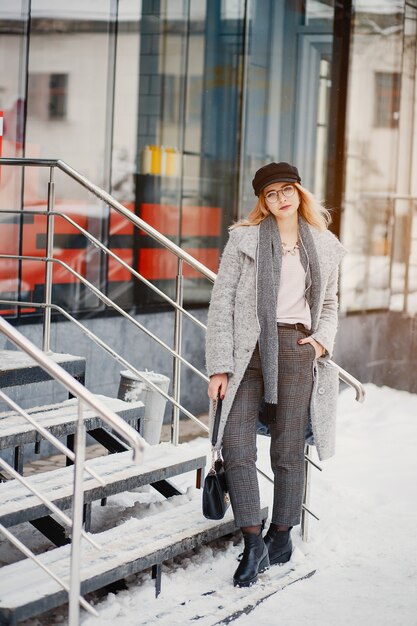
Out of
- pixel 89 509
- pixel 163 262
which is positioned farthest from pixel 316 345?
pixel 163 262

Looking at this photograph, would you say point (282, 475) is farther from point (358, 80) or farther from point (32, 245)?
point (358, 80)

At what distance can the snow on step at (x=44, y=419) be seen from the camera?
4.80 meters

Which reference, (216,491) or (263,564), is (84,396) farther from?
(263,564)

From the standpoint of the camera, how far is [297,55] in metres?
10.3

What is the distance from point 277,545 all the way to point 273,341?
3.29 ft

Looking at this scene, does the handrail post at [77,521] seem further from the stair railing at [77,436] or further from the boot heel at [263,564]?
the boot heel at [263,564]

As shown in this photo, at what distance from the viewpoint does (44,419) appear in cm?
512

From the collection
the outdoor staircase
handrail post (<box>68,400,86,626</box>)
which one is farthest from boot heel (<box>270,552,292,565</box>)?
handrail post (<box>68,400,86,626</box>)

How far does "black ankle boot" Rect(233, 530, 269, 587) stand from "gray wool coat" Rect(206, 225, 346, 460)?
1.49ft

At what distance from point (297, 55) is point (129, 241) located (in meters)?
2.89

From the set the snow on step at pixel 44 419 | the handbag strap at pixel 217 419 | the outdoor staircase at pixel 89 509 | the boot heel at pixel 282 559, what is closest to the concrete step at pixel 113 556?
the outdoor staircase at pixel 89 509

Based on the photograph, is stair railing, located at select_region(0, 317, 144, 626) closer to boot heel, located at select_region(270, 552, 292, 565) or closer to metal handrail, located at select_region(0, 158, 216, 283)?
boot heel, located at select_region(270, 552, 292, 565)

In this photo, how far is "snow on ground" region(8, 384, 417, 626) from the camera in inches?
173

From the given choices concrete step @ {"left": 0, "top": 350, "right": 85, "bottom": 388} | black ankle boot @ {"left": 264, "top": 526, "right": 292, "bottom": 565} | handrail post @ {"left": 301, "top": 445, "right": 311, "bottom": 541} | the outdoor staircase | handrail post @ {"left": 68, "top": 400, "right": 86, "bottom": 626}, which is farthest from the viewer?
handrail post @ {"left": 301, "top": 445, "right": 311, "bottom": 541}
